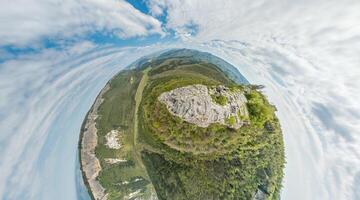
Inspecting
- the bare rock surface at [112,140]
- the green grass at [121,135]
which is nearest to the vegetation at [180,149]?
the green grass at [121,135]

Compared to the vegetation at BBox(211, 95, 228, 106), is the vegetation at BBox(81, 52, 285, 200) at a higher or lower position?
lower

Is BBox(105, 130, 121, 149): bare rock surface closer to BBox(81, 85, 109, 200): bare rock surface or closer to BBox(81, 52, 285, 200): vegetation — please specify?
BBox(81, 52, 285, 200): vegetation

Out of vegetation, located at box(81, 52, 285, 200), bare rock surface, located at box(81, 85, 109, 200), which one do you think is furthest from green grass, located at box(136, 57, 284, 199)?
bare rock surface, located at box(81, 85, 109, 200)

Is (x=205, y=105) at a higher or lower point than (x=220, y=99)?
lower

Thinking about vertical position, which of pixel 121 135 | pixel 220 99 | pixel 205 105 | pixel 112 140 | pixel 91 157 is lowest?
pixel 91 157

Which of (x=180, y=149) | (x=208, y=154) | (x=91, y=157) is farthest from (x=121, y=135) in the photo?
(x=208, y=154)

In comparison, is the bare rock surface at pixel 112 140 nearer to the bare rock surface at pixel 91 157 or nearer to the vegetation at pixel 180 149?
the vegetation at pixel 180 149

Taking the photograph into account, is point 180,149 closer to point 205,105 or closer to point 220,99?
point 205,105
